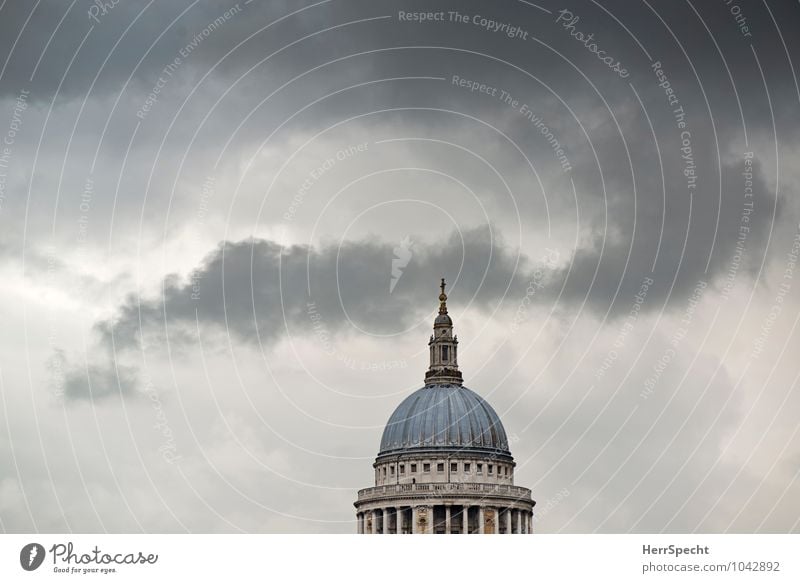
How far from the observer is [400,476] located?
195125 millimetres

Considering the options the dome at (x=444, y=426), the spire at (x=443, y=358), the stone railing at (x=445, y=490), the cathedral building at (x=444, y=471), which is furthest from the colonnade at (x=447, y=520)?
the spire at (x=443, y=358)

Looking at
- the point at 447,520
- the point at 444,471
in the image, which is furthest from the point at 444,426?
the point at 447,520

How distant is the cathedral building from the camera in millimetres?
Result: 190125

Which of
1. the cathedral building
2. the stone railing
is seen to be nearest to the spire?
the cathedral building

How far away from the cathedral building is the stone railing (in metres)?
0.11

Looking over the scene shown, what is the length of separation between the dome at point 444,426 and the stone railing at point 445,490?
4.81 m

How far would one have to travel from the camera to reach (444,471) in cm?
19412

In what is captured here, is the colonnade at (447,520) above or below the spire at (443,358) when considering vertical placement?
below

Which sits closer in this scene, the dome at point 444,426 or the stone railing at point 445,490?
the stone railing at point 445,490

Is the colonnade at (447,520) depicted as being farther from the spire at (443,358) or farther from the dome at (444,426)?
the spire at (443,358)

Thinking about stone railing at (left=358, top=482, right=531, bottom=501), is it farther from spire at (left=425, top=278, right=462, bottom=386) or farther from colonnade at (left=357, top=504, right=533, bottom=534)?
spire at (left=425, top=278, right=462, bottom=386)

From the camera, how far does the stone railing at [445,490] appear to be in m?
191
